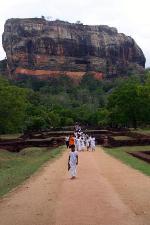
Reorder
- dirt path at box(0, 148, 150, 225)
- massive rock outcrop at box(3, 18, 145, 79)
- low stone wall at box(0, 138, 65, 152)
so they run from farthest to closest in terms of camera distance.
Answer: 1. massive rock outcrop at box(3, 18, 145, 79)
2. low stone wall at box(0, 138, 65, 152)
3. dirt path at box(0, 148, 150, 225)

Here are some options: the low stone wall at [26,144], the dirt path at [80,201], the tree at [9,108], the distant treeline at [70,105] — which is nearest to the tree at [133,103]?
the distant treeline at [70,105]

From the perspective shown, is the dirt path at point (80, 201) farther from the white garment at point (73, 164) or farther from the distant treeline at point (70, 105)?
the distant treeline at point (70, 105)

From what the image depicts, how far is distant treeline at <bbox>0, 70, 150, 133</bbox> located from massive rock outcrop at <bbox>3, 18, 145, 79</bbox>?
10085mm

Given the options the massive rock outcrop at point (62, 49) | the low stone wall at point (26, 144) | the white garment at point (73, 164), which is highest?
the massive rock outcrop at point (62, 49)

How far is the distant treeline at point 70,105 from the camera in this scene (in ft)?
216

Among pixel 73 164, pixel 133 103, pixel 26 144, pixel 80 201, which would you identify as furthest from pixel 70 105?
pixel 80 201

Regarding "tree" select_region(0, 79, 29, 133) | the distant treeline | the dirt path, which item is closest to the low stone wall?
"tree" select_region(0, 79, 29, 133)

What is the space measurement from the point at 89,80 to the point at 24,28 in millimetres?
30430

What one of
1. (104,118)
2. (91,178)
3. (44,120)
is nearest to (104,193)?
(91,178)

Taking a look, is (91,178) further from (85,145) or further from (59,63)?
(59,63)

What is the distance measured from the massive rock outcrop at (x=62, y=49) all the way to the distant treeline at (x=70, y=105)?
10085 millimetres

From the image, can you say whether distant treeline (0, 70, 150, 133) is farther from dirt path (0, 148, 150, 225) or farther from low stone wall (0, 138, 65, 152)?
dirt path (0, 148, 150, 225)

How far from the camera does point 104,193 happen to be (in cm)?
1377

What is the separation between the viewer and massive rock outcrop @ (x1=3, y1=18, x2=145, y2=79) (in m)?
163
